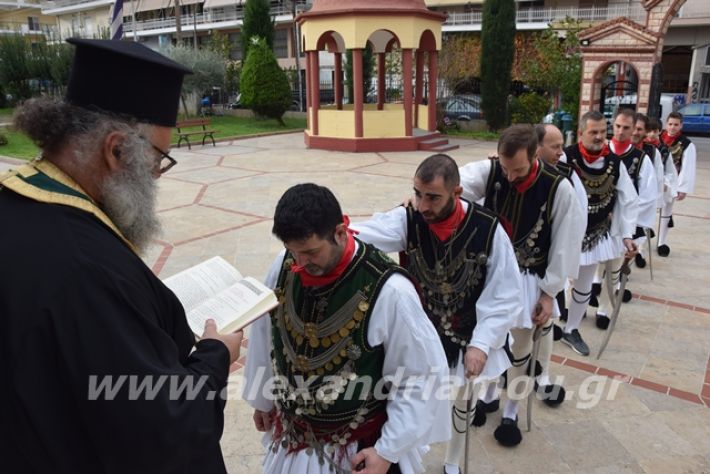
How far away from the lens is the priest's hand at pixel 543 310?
3.51m

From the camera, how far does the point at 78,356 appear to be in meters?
1.32

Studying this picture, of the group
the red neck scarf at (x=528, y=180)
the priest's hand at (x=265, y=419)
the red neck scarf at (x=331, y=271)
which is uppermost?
the red neck scarf at (x=528, y=180)

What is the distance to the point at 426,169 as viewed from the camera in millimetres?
2564

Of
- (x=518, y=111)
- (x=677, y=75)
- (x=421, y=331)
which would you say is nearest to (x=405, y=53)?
(x=518, y=111)

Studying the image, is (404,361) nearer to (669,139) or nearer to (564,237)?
(564,237)

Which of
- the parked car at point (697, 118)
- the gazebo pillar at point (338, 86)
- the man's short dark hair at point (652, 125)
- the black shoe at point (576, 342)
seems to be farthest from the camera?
the parked car at point (697, 118)

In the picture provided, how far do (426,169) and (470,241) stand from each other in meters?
0.44

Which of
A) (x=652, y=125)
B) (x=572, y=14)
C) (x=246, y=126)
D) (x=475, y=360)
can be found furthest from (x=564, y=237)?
(x=572, y=14)

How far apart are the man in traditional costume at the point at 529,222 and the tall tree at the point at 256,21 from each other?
2502 cm

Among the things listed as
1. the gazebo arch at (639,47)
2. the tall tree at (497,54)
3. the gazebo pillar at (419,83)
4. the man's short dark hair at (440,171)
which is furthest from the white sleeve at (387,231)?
the tall tree at (497,54)

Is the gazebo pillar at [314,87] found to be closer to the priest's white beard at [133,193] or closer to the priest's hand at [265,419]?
the priest's hand at [265,419]

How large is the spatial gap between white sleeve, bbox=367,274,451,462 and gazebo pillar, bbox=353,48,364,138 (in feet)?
49.4

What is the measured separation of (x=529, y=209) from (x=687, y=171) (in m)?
4.92

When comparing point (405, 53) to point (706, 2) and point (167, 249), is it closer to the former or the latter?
point (167, 249)
